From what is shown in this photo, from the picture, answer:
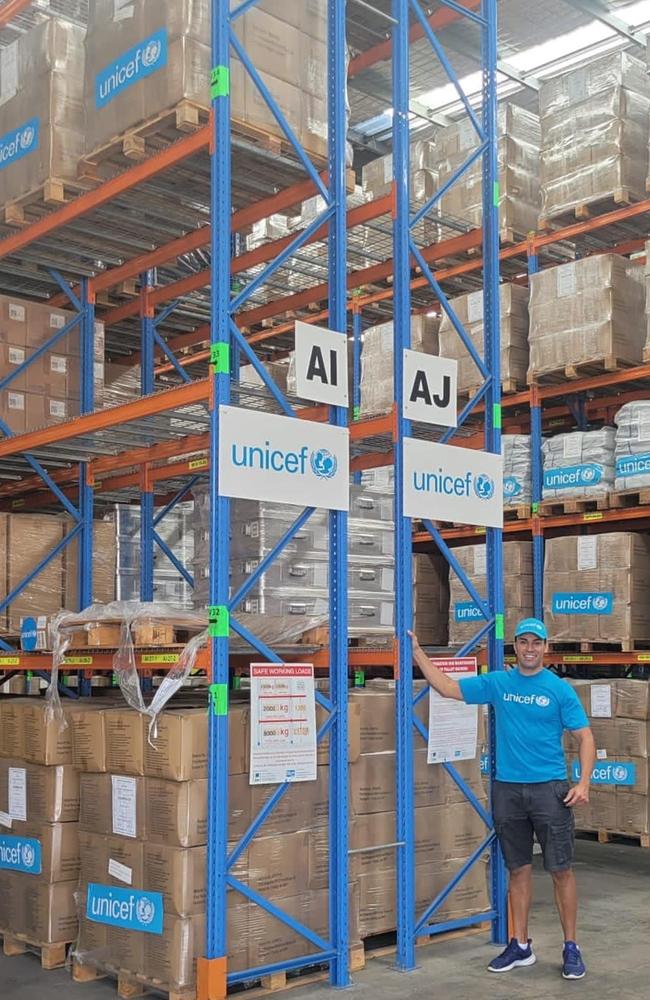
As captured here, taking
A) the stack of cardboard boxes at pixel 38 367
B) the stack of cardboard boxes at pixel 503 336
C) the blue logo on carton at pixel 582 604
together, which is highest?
the stack of cardboard boxes at pixel 503 336

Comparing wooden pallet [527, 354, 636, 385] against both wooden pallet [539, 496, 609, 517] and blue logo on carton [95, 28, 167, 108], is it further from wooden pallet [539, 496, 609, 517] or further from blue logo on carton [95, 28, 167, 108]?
blue logo on carton [95, 28, 167, 108]

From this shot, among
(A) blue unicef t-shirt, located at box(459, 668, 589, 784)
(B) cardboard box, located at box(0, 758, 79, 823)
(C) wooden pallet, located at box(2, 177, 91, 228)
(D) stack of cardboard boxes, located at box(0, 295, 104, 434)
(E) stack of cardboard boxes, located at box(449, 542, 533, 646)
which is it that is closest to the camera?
(A) blue unicef t-shirt, located at box(459, 668, 589, 784)

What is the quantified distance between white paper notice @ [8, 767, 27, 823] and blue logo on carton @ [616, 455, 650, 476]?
17.9ft

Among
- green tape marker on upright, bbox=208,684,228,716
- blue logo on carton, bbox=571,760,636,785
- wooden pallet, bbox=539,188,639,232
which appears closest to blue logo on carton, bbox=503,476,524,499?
→ wooden pallet, bbox=539,188,639,232

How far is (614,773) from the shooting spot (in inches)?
376

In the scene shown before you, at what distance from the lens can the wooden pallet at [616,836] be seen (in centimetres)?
933

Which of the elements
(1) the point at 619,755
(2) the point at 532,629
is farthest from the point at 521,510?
(2) the point at 532,629

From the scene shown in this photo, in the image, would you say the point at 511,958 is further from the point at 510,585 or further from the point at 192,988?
the point at 510,585

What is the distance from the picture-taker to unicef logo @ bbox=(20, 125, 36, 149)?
7164 millimetres

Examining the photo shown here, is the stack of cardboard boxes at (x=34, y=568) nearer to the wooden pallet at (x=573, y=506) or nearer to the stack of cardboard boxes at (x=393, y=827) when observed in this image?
the stack of cardboard boxes at (x=393, y=827)

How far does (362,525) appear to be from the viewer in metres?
7.39

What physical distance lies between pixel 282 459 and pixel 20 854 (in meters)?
2.80

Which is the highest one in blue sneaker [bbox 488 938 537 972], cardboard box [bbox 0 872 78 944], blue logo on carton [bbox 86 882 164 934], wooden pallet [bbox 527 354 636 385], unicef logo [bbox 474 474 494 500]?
wooden pallet [bbox 527 354 636 385]

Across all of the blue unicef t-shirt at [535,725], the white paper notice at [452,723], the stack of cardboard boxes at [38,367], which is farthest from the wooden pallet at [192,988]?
the stack of cardboard boxes at [38,367]
